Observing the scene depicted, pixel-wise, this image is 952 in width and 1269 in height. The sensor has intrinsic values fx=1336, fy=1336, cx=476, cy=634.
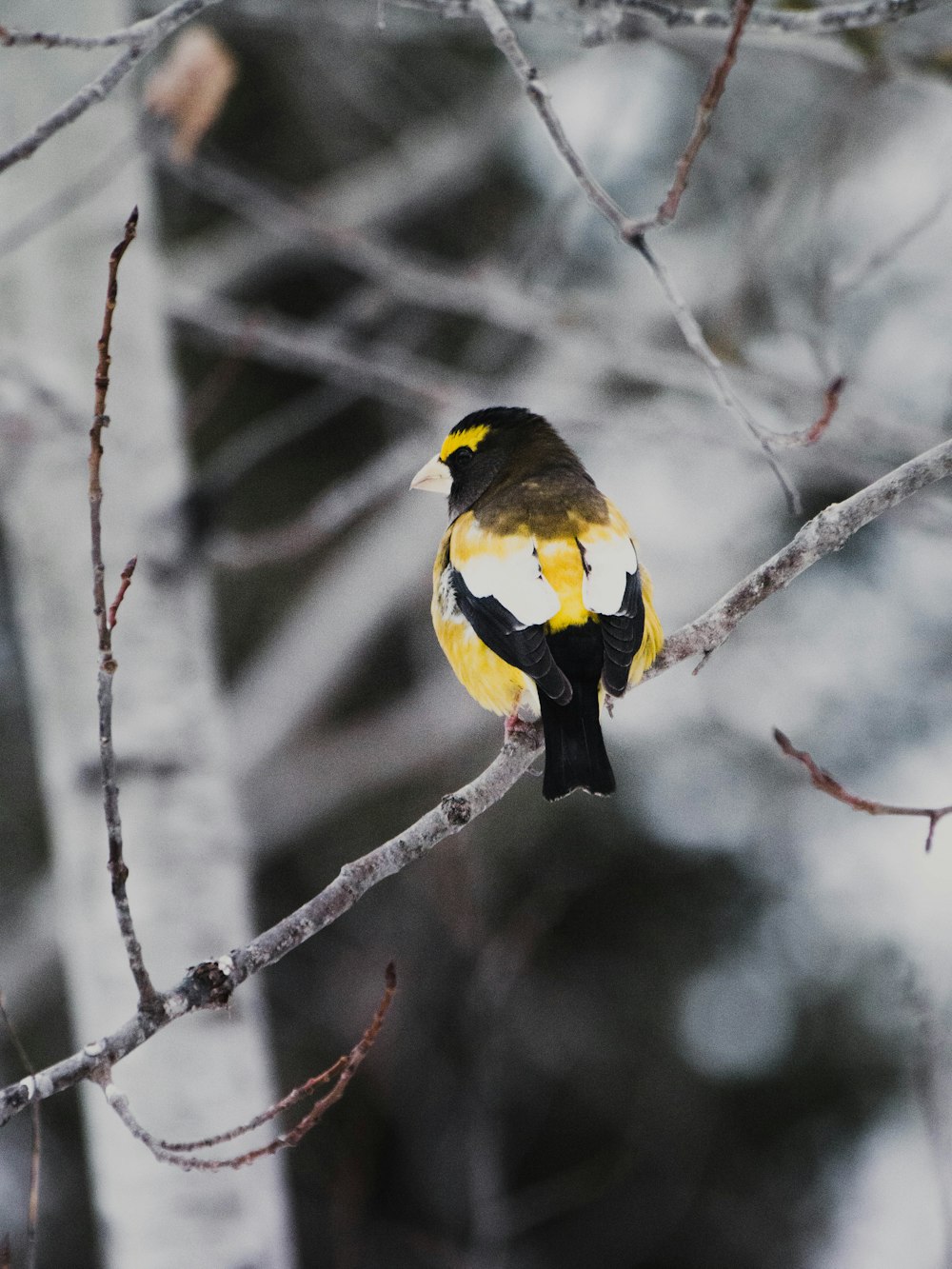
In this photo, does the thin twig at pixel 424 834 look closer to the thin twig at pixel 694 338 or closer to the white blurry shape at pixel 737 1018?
the thin twig at pixel 694 338

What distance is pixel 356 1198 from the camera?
5656mm

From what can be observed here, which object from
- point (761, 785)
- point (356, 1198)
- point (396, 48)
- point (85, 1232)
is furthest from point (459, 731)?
point (396, 48)

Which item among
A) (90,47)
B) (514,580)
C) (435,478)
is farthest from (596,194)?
Answer: (435,478)

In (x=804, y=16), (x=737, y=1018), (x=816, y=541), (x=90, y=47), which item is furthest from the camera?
(x=737, y=1018)

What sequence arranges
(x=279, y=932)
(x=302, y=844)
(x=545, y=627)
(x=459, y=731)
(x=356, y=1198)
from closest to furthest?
(x=279, y=932), (x=545, y=627), (x=356, y=1198), (x=459, y=731), (x=302, y=844)

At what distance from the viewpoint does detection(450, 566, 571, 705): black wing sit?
123 inches

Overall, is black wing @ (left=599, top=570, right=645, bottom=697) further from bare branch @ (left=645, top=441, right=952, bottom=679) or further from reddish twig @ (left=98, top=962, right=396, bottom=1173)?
reddish twig @ (left=98, top=962, right=396, bottom=1173)

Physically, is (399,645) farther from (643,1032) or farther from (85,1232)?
(85,1232)

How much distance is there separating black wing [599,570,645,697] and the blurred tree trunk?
1.64m

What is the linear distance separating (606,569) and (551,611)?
0.20m

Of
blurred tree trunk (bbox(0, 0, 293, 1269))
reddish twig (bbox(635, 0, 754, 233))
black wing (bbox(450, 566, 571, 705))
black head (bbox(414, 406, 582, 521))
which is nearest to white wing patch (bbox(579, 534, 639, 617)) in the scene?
black wing (bbox(450, 566, 571, 705))

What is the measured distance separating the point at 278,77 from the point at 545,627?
818 cm

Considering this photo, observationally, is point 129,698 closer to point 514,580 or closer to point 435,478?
point 435,478

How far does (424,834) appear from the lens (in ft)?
7.97
